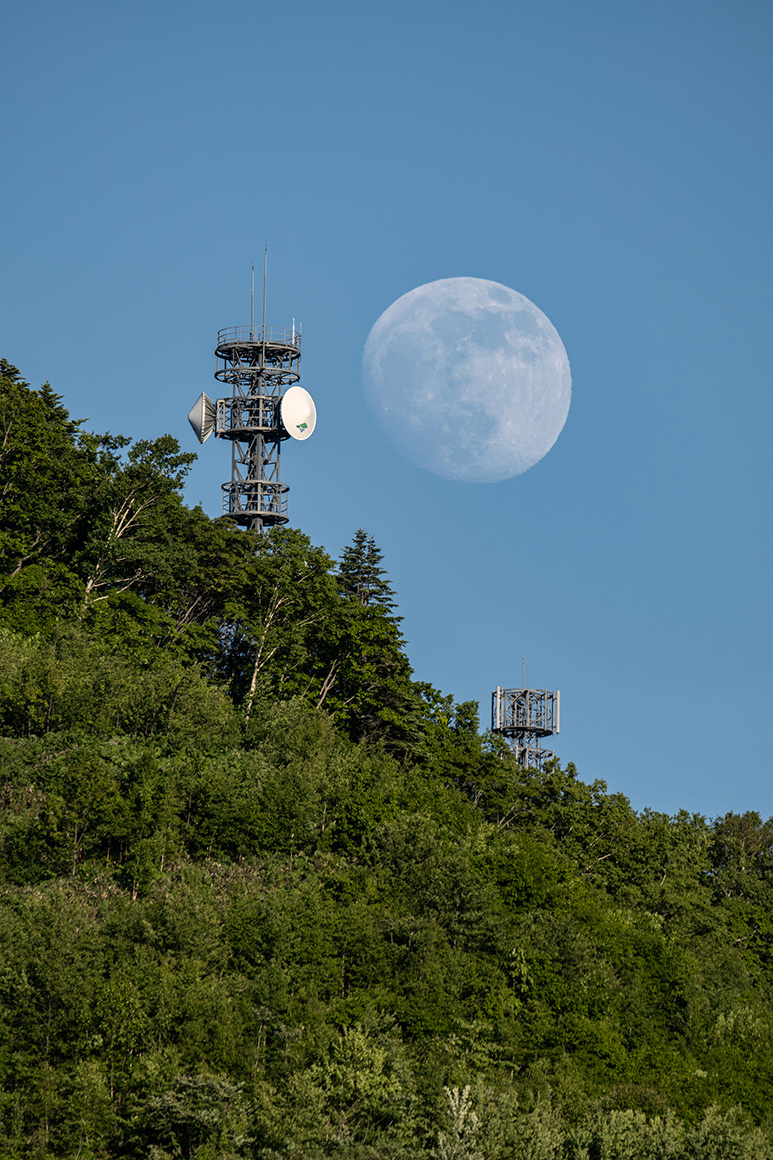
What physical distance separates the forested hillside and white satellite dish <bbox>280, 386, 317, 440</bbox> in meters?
24.0

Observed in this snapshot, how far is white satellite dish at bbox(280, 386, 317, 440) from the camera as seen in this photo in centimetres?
9262

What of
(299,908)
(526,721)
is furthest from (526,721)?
(299,908)

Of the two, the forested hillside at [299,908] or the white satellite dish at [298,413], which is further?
the white satellite dish at [298,413]

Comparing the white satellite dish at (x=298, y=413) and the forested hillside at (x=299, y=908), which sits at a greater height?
the white satellite dish at (x=298, y=413)

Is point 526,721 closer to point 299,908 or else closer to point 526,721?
point 526,721

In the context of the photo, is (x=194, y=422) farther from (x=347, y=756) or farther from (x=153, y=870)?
(x=153, y=870)

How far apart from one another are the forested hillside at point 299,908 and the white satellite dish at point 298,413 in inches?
943

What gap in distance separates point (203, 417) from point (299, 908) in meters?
59.3

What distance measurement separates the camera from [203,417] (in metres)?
95.1

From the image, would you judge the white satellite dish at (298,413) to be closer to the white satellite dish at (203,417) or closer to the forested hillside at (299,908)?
the white satellite dish at (203,417)

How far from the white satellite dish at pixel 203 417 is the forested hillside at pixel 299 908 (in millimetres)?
26010

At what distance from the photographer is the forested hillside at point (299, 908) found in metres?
34.0

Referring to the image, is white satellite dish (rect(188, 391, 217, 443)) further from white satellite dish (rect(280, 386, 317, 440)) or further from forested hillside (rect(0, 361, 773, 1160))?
forested hillside (rect(0, 361, 773, 1160))

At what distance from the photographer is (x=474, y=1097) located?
116 feet
